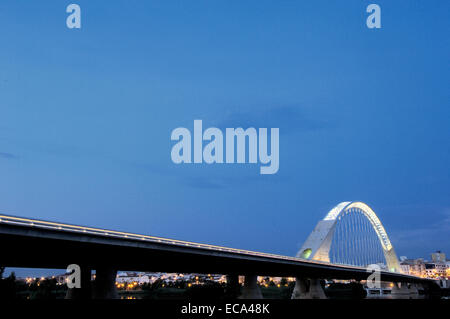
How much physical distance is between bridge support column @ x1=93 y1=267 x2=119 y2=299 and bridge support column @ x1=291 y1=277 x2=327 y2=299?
145ft

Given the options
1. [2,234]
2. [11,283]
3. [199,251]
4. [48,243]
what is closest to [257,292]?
[199,251]

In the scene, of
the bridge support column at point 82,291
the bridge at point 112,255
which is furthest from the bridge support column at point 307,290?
the bridge support column at point 82,291

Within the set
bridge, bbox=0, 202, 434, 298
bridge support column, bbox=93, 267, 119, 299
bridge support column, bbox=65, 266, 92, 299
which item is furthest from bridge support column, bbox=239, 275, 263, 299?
bridge support column, bbox=65, 266, 92, 299

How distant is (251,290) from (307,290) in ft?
66.7

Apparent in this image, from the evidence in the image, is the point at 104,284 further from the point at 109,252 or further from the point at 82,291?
the point at 109,252

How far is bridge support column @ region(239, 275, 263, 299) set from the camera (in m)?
67.4

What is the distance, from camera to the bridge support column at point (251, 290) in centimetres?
6738

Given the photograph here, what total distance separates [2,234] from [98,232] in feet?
26.7

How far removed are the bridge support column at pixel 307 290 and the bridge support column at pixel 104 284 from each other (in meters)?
44.1

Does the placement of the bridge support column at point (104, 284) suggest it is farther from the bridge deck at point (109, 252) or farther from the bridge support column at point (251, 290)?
the bridge support column at point (251, 290)

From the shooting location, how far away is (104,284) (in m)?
46.8

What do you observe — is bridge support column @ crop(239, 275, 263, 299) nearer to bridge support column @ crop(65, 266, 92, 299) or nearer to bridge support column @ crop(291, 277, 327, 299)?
bridge support column @ crop(291, 277, 327, 299)

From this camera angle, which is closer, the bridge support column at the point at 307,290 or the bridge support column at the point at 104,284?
the bridge support column at the point at 104,284
